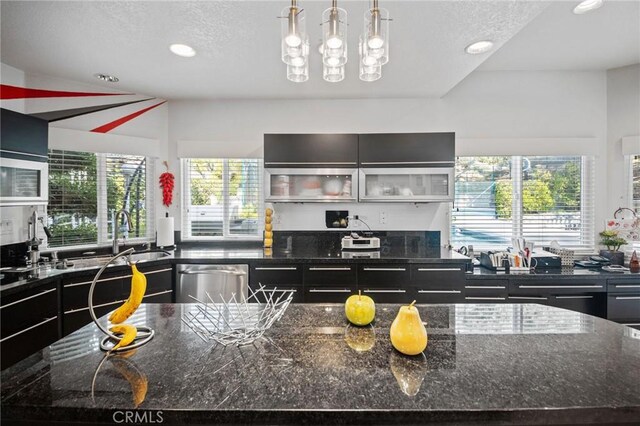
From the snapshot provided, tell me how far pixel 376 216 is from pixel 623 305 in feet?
7.99

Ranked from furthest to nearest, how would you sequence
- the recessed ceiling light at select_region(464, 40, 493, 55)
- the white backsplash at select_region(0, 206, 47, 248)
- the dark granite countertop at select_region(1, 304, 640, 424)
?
the white backsplash at select_region(0, 206, 47, 248) < the recessed ceiling light at select_region(464, 40, 493, 55) < the dark granite countertop at select_region(1, 304, 640, 424)

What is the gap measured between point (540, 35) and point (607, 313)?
8.64 feet

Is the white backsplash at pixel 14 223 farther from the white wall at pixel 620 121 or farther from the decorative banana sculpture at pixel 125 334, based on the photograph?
the white wall at pixel 620 121

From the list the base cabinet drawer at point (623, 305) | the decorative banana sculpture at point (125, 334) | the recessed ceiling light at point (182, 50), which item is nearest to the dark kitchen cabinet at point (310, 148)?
the recessed ceiling light at point (182, 50)

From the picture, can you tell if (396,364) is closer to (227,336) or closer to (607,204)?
(227,336)

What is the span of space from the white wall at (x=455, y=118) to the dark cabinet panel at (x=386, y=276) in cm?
86

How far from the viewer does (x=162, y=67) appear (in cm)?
263

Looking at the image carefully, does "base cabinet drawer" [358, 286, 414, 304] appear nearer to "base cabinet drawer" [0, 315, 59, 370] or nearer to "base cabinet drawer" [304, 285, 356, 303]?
"base cabinet drawer" [304, 285, 356, 303]

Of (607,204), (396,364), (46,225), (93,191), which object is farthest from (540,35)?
(46,225)

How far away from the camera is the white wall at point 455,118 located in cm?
330

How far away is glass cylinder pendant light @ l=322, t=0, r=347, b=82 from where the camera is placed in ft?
3.93

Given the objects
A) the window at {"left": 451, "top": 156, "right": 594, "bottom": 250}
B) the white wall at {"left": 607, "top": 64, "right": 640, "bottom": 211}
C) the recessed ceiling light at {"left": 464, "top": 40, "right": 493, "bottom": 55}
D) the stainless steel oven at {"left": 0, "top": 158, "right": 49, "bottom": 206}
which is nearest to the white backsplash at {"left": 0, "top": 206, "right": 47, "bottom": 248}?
the stainless steel oven at {"left": 0, "top": 158, "right": 49, "bottom": 206}

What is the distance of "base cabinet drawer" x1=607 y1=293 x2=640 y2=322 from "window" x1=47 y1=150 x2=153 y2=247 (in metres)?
4.85

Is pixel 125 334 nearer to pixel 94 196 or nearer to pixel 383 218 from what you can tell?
pixel 94 196
